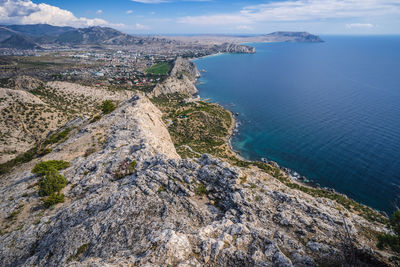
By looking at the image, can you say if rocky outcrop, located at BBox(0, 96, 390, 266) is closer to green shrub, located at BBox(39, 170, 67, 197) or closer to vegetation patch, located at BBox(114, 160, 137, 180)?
vegetation patch, located at BBox(114, 160, 137, 180)

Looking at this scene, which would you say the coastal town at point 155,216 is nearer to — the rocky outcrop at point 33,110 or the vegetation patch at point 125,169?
the vegetation patch at point 125,169

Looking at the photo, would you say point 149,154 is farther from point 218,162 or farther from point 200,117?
point 200,117

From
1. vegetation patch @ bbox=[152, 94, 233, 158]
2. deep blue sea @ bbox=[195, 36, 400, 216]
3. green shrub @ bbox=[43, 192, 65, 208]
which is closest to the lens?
green shrub @ bbox=[43, 192, 65, 208]

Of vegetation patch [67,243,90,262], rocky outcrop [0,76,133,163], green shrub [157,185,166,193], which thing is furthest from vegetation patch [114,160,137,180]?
rocky outcrop [0,76,133,163]

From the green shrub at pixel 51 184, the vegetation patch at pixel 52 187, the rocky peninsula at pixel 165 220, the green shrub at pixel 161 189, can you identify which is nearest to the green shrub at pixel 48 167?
the rocky peninsula at pixel 165 220

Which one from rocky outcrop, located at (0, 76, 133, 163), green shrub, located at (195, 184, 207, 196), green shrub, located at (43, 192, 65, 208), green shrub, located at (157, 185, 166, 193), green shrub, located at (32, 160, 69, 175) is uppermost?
green shrub, located at (157, 185, 166, 193)

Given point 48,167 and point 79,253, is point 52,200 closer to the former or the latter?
point 48,167
